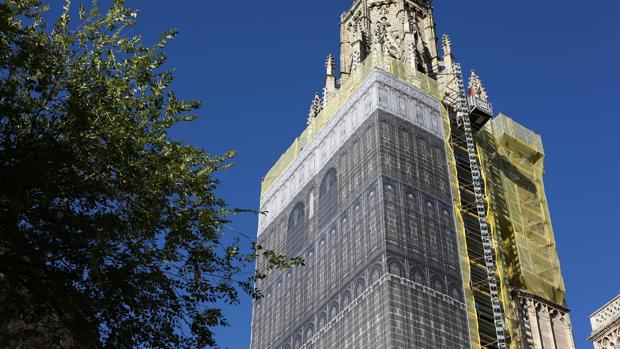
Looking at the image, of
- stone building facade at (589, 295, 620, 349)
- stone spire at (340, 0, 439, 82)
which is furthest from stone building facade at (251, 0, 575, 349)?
stone building facade at (589, 295, 620, 349)

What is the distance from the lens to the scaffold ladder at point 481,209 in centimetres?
4499

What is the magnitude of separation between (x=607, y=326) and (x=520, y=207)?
25742 millimetres

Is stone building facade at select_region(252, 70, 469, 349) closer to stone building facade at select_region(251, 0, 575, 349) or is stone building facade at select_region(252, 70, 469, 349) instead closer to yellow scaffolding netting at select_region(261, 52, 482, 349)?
stone building facade at select_region(251, 0, 575, 349)

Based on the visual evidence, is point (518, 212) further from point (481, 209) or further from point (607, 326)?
point (607, 326)

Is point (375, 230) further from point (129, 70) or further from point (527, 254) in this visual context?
point (129, 70)

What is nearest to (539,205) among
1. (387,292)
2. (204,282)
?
(387,292)

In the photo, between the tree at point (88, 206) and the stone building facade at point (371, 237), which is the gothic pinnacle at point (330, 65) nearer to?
the stone building facade at point (371, 237)

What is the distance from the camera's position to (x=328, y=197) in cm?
5362

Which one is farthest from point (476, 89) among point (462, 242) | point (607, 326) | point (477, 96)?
point (607, 326)

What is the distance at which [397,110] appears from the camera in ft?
176

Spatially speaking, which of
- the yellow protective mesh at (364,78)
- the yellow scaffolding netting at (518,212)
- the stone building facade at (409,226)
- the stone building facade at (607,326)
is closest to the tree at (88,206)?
the stone building facade at (607,326)

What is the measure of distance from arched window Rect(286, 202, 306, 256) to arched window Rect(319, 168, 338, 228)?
2.19m

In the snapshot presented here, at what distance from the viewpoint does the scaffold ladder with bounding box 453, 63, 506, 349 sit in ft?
148

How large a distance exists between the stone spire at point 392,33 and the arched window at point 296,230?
13.7 meters
